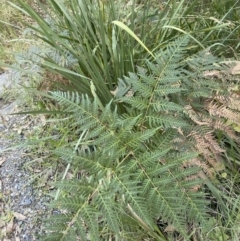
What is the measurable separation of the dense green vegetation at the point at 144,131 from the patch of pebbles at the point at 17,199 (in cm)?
12

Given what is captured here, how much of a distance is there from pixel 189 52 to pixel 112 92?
0.55m

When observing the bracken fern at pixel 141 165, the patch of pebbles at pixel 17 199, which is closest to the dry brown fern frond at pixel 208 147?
the bracken fern at pixel 141 165

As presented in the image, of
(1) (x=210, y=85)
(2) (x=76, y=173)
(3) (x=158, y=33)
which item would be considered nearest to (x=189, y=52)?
(3) (x=158, y=33)

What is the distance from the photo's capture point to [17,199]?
67.8 inches

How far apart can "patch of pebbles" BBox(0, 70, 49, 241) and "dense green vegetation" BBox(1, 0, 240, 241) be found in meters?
0.12

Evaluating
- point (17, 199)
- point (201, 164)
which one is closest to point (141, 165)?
point (201, 164)

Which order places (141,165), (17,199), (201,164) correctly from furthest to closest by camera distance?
(17,199), (201,164), (141,165)

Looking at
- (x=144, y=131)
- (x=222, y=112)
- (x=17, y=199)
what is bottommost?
(x=17, y=199)

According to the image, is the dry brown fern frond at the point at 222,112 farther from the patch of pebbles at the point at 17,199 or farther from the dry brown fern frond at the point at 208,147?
the patch of pebbles at the point at 17,199

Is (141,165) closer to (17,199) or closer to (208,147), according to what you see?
(208,147)

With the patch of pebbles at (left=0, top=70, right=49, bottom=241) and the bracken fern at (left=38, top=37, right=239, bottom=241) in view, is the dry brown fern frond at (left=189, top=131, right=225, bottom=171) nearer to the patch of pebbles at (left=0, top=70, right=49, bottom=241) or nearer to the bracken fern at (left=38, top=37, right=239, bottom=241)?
the bracken fern at (left=38, top=37, right=239, bottom=241)

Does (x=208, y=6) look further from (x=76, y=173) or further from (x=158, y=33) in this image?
(x=76, y=173)

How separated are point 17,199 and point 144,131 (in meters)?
0.81

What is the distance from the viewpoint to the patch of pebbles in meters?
1.63
